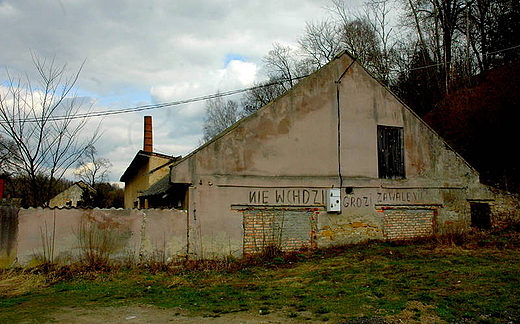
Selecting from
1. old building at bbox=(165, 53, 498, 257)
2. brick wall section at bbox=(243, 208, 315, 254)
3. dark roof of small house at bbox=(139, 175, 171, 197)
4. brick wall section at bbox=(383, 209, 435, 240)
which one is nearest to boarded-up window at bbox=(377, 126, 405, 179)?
old building at bbox=(165, 53, 498, 257)

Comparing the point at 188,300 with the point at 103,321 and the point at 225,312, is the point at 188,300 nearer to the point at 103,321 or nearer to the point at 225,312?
the point at 225,312

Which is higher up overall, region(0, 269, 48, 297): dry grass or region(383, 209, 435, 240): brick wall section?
region(383, 209, 435, 240): brick wall section

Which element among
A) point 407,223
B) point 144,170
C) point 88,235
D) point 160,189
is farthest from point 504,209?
point 144,170

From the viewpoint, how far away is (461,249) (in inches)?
520

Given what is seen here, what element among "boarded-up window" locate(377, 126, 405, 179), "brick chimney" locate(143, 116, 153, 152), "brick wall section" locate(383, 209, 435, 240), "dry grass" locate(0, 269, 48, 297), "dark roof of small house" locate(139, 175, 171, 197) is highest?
"brick chimney" locate(143, 116, 153, 152)

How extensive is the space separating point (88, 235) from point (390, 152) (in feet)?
32.6

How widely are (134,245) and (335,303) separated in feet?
20.2

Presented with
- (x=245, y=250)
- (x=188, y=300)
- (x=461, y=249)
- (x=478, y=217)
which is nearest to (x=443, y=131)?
(x=478, y=217)

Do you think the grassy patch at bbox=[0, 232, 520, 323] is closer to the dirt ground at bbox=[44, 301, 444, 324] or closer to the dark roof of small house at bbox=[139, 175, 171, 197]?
the dirt ground at bbox=[44, 301, 444, 324]

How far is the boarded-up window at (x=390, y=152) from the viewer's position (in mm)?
15164

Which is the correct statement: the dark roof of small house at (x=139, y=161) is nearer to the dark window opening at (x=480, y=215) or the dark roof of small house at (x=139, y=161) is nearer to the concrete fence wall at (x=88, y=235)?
the concrete fence wall at (x=88, y=235)

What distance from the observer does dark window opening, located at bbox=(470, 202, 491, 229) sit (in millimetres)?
16422

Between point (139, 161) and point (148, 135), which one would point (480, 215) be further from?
point (148, 135)

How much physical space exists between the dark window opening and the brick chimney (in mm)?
18941
